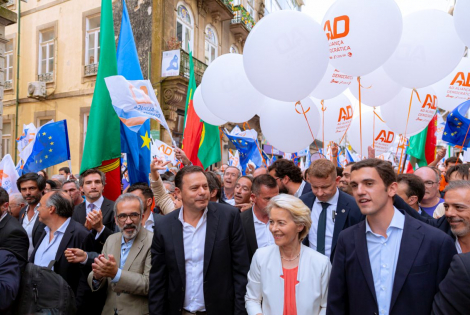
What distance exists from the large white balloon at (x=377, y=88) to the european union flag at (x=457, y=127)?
1098 millimetres

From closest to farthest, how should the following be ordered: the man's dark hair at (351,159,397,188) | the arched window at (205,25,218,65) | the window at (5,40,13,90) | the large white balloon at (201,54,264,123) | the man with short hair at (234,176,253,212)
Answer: the man's dark hair at (351,159,397,188), the man with short hair at (234,176,253,212), the large white balloon at (201,54,264,123), the window at (5,40,13,90), the arched window at (205,25,218,65)

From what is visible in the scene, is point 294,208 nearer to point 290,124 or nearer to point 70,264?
point 70,264

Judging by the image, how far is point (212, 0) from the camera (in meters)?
15.7

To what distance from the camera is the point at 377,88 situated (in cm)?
576

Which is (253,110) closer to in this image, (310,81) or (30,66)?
(310,81)

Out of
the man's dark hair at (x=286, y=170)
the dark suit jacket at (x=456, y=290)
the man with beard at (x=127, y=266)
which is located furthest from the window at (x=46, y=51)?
the dark suit jacket at (x=456, y=290)

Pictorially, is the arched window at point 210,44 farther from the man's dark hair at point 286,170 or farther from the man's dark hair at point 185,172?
the man's dark hair at point 185,172

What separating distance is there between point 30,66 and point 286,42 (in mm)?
14844

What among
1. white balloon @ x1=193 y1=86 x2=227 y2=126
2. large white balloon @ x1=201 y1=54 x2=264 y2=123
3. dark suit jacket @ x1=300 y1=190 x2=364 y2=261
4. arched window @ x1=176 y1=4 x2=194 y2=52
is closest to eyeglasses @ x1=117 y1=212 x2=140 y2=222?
dark suit jacket @ x1=300 y1=190 x2=364 y2=261

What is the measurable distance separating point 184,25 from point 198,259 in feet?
43.9

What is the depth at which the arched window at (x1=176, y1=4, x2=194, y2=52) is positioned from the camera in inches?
566

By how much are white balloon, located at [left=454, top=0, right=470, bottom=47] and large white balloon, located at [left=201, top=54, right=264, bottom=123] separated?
2691 mm

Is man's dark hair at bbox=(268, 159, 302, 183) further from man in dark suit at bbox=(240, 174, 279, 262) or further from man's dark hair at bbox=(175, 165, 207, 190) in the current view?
man's dark hair at bbox=(175, 165, 207, 190)

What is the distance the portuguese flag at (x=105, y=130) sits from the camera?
487cm
